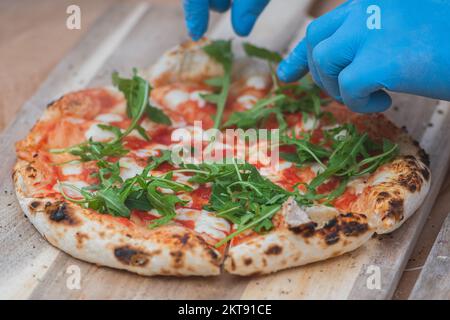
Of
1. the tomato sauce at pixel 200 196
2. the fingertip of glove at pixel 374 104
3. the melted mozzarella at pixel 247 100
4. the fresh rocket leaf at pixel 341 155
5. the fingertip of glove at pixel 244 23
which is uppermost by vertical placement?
the fingertip of glove at pixel 374 104

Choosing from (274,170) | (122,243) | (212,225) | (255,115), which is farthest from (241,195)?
(255,115)

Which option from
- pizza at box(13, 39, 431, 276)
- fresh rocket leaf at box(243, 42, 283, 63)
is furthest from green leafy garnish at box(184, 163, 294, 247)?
fresh rocket leaf at box(243, 42, 283, 63)

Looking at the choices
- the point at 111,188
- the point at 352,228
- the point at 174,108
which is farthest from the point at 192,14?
the point at 352,228

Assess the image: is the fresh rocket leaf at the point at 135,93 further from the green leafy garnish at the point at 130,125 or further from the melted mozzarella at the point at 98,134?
the melted mozzarella at the point at 98,134

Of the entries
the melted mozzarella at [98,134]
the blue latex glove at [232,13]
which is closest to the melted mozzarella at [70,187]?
the melted mozzarella at [98,134]

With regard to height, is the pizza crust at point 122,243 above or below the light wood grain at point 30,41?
above

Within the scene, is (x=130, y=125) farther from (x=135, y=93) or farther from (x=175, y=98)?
(x=175, y=98)
